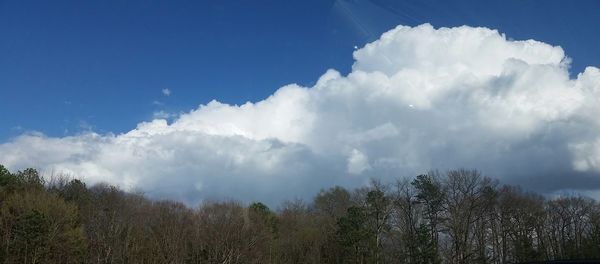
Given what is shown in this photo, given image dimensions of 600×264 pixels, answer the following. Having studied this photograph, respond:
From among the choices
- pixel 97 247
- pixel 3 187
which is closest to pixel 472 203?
pixel 97 247

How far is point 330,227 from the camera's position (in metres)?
88.3

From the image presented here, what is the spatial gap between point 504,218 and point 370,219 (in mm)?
19608

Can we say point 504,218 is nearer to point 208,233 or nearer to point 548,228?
point 548,228

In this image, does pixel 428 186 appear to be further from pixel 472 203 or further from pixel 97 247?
pixel 97 247

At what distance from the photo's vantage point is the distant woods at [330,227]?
6969 centimetres

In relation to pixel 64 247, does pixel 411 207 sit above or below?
above

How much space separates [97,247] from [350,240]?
31450 mm

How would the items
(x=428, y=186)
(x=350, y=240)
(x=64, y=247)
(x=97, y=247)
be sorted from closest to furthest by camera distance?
(x=64, y=247)
(x=97, y=247)
(x=350, y=240)
(x=428, y=186)

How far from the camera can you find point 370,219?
8169 centimetres

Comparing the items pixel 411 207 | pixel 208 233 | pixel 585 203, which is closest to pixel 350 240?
pixel 411 207

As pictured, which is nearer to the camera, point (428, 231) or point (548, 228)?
point (428, 231)

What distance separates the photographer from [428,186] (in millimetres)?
81000

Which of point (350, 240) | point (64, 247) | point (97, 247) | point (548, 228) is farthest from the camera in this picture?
point (548, 228)

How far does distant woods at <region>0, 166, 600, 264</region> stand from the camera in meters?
69.7
